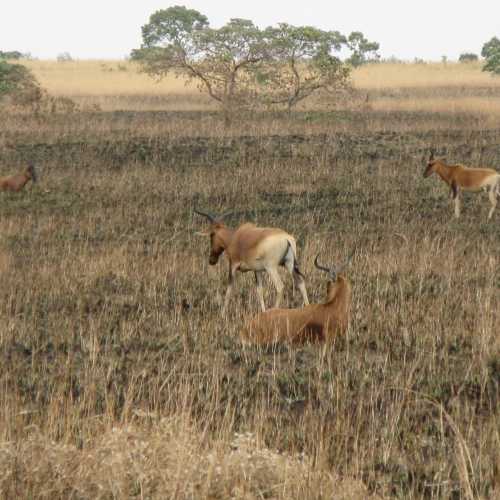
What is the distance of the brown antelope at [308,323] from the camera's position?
7.60m

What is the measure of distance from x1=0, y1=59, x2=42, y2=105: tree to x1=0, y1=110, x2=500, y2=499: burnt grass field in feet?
26.1

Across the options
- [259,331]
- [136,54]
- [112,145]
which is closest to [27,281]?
[259,331]

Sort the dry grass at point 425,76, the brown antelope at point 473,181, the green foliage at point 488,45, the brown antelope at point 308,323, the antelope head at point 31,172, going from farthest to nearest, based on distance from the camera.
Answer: the green foliage at point 488,45 < the dry grass at point 425,76 < the antelope head at point 31,172 < the brown antelope at point 473,181 < the brown antelope at point 308,323

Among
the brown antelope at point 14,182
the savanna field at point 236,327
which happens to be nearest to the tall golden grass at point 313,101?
the savanna field at point 236,327

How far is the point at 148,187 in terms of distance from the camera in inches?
674

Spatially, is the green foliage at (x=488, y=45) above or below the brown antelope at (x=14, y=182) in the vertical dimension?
above

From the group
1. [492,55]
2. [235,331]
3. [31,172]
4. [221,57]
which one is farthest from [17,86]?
[492,55]

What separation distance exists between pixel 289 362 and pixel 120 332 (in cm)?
181

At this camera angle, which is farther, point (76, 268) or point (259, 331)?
point (76, 268)

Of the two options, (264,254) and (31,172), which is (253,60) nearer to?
(31,172)

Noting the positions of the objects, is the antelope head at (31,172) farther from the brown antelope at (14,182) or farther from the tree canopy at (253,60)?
the tree canopy at (253,60)

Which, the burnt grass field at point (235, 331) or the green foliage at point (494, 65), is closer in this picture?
the burnt grass field at point (235, 331)

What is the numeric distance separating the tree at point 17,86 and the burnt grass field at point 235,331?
7.95m

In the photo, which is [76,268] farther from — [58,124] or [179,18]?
[179,18]
